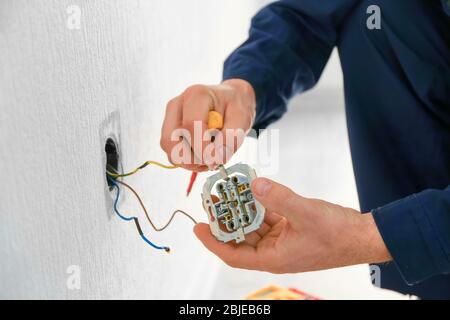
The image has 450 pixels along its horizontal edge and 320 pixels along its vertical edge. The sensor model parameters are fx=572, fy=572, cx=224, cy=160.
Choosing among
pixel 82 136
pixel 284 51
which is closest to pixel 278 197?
pixel 82 136

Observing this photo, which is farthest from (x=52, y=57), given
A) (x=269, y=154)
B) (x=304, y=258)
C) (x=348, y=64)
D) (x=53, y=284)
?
(x=269, y=154)

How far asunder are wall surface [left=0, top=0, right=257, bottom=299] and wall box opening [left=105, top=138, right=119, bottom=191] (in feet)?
0.06

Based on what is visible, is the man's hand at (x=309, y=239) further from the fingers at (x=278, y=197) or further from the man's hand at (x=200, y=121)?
the man's hand at (x=200, y=121)

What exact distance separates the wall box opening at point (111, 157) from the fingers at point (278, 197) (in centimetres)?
26

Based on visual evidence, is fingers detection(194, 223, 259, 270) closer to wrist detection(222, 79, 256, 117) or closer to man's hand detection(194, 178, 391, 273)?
man's hand detection(194, 178, 391, 273)

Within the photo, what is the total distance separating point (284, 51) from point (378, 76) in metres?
0.17

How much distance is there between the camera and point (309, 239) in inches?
27.4

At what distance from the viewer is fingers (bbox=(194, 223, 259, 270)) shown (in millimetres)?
745

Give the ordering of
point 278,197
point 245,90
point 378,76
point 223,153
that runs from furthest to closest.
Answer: point 378,76 → point 245,90 → point 223,153 → point 278,197

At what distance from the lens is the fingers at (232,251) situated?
0.75 m

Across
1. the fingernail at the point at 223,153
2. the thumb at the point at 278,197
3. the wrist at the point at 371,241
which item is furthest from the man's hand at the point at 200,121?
the wrist at the point at 371,241

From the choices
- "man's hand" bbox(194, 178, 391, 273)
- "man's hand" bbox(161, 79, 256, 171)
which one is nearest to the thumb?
"man's hand" bbox(194, 178, 391, 273)

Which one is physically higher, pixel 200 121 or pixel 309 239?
pixel 200 121

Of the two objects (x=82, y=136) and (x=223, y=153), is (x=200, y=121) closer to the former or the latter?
(x=223, y=153)
